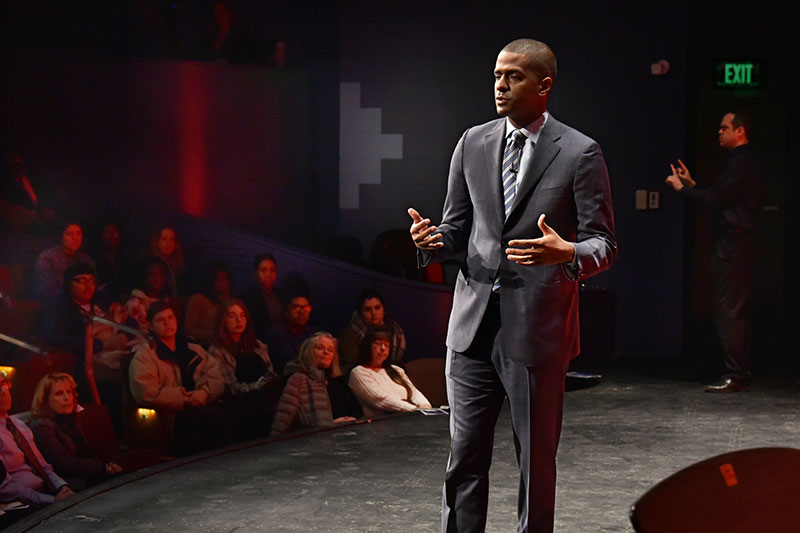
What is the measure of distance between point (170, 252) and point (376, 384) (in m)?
1.37

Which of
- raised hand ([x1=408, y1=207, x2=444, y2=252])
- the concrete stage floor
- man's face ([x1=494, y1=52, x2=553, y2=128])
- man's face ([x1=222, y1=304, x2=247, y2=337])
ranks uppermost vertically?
man's face ([x1=494, y1=52, x2=553, y2=128])

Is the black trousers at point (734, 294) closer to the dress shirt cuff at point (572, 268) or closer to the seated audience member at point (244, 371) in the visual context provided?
the seated audience member at point (244, 371)

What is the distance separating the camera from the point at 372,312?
5371mm

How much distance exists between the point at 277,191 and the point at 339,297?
6.79 ft

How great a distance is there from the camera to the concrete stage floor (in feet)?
11.0

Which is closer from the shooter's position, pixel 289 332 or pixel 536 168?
pixel 536 168

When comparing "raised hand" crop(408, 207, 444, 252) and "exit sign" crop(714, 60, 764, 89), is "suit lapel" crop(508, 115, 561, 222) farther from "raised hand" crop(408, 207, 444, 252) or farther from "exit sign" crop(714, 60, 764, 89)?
"exit sign" crop(714, 60, 764, 89)

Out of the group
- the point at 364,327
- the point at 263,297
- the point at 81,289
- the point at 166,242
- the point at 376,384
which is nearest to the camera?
the point at 81,289

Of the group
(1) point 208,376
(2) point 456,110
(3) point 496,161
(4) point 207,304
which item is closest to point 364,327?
(4) point 207,304

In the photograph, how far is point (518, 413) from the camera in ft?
7.55

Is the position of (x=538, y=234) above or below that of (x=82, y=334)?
above

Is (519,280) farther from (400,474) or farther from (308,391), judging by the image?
(308,391)

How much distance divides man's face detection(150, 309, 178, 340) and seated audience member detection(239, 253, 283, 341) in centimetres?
77

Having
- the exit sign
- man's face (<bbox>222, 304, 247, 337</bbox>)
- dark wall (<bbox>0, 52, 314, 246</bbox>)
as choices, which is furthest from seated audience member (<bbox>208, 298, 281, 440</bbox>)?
the exit sign
